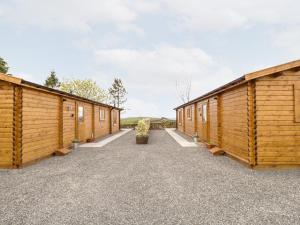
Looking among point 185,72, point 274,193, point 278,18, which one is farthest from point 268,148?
point 185,72

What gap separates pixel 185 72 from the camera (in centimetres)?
5562

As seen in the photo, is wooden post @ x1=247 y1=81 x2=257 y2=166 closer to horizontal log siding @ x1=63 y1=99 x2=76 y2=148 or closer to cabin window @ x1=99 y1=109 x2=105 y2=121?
horizontal log siding @ x1=63 y1=99 x2=76 y2=148

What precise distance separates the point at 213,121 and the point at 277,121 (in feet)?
16.3

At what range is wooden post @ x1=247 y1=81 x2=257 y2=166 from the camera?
24.7 feet

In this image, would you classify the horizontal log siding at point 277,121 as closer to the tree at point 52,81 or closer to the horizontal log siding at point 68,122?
the horizontal log siding at point 68,122

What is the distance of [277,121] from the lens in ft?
24.8

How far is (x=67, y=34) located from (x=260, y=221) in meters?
56.0

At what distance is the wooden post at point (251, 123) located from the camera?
7523 mm

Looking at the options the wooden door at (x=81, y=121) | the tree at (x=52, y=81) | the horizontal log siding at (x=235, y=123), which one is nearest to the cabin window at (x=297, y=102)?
the horizontal log siding at (x=235, y=123)

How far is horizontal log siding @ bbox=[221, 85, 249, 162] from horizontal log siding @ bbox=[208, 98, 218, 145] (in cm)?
91

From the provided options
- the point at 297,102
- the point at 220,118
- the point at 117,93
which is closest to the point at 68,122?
the point at 220,118

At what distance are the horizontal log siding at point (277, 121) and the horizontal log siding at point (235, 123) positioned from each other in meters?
0.56

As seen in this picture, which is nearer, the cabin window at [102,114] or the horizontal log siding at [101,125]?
the horizontal log siding at [101,125]

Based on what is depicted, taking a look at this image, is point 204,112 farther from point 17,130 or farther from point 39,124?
point 17,130
